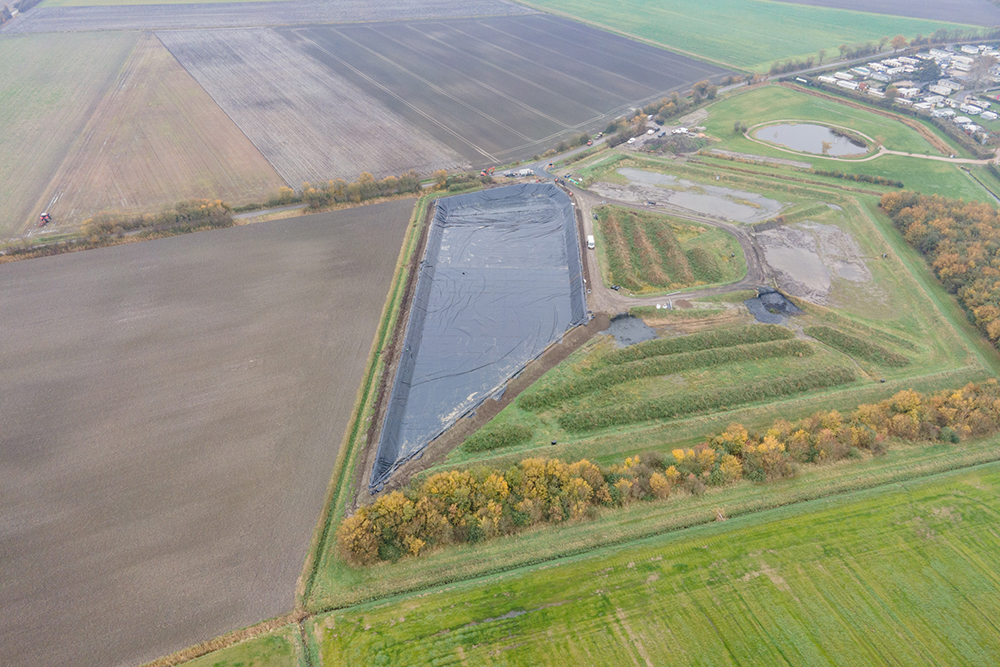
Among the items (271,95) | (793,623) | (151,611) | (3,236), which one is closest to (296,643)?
(151,611)

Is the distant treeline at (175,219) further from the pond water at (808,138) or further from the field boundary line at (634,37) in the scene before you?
the field boundary line at (634,37)

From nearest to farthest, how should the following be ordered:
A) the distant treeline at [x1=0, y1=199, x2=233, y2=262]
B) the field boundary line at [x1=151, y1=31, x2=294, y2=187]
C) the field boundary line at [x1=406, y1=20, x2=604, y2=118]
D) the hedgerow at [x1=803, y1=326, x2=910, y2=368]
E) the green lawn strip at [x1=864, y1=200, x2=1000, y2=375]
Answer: the hedgerow at [x1=803, y1=326, x2=910, y2=368] → the green lawn strip at [x1=864, y1=200, x2=1000, y2=375] → the distant treeline at [x1=0, y1=199, x2=233, y2=262] → the field boundary line at [x1=151, y1=31, x2=294, y2=187] → the field boundary line at [x1=406, y1=20, x2=604, y2=118]

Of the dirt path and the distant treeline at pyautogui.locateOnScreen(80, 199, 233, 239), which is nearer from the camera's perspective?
the dirt path

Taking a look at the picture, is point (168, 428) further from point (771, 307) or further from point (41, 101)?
point (41, 101)

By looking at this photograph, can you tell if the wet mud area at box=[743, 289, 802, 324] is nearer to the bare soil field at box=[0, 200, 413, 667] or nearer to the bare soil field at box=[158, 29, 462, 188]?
the bare soil field at box=[0, 200, 413, 667]

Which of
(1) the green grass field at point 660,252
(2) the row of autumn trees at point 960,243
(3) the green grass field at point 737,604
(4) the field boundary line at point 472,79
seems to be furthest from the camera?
(4) the field boundary line at point 472,79

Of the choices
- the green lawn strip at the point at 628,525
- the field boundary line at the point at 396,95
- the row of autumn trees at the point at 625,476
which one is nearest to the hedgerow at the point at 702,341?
the row of autumn trees at the point at 625,476

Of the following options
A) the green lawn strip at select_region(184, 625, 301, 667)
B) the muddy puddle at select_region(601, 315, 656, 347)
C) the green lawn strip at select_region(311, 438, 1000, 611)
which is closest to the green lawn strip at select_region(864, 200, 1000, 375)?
the green lawn strip at select_region(311, 438, 1000, 611)
